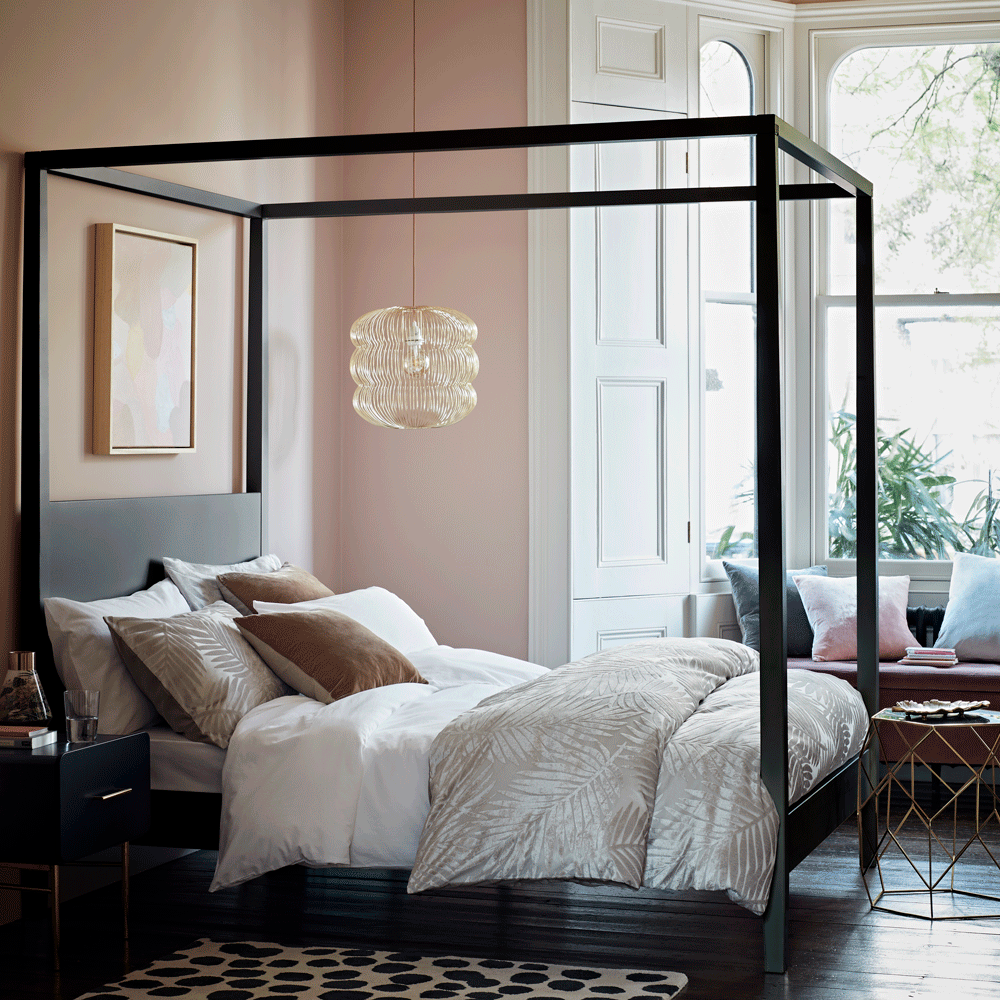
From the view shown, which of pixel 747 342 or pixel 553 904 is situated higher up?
pixel 747 342

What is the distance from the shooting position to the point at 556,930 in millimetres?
3617

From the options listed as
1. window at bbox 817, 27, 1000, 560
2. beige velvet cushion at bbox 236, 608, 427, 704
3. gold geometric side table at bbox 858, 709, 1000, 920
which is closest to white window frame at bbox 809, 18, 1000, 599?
window at bbox 817, 27, 1000, 560

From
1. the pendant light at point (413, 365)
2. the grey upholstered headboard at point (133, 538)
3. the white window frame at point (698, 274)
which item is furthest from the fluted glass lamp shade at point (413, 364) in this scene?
the white window frame at point (698, 274)

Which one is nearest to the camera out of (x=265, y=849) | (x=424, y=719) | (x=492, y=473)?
(x=265, y=849)

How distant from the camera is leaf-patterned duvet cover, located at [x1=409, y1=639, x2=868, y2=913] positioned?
314 centimetres

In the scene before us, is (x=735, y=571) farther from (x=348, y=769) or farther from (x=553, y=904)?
(x=348, y=769)

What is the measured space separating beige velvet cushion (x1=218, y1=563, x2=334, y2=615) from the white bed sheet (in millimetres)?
664

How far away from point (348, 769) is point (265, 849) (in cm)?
30

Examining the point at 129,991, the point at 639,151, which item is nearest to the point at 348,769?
the point at 129,991

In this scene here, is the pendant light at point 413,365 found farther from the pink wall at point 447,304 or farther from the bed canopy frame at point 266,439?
the pink wall at point 447,304

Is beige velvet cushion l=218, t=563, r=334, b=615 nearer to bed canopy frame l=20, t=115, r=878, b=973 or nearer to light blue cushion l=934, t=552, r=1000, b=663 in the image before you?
bed canopy frame l=20, t=115, r=878, b=973

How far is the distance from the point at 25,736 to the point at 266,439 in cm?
198

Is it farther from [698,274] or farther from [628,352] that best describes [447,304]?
[698,274]

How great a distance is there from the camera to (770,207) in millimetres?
3225
